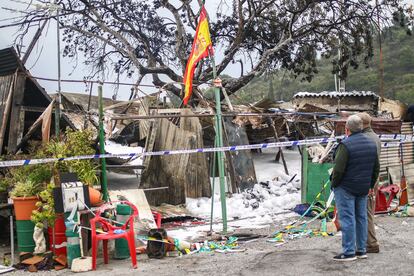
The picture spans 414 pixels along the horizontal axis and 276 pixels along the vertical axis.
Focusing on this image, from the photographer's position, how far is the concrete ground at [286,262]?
5758 millimetres

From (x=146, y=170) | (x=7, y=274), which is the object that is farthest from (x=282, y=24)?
(x=7, y=274)

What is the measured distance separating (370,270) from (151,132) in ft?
21.4

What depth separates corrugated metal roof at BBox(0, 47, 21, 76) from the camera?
878cm

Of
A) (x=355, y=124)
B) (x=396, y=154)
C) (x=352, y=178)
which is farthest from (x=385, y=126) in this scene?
(x=352, y=178)

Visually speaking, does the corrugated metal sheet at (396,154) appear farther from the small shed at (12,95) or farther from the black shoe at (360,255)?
the small shed at (12,95)

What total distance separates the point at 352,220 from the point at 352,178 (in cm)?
52

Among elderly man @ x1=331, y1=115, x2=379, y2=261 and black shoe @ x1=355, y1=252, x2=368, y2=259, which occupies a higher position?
elderly man @ x1=331, y1=115, x2=379, y2=261

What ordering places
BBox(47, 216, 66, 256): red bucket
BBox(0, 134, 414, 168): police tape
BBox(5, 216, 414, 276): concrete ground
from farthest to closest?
BBox(0, 134, 414, 168): police tape → BBox(47, 216, 66, 256): red bucket → BBox(5, 216, 414, 276): concrete ground

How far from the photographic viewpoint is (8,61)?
897 centimetres

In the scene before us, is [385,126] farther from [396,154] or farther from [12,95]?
[12,95]

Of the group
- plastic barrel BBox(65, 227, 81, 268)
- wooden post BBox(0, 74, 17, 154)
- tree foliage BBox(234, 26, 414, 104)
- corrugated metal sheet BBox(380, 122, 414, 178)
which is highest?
tree foliage BBox(234, 26, 414, 104)

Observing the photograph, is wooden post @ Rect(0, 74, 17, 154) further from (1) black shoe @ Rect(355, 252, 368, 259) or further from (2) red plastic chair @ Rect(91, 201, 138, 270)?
(1) black shoe @ Rect(355, 252, 368, 259)

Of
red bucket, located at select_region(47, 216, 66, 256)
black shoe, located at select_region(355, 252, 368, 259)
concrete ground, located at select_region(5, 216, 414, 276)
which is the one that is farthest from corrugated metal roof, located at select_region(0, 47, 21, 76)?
black shoe, located at select_region(355, 252, 368, 259)

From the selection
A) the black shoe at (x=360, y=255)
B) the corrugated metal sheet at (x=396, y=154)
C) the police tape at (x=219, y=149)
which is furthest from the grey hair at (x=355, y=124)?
the corrugated metal sheet at (x=396, y=154)
